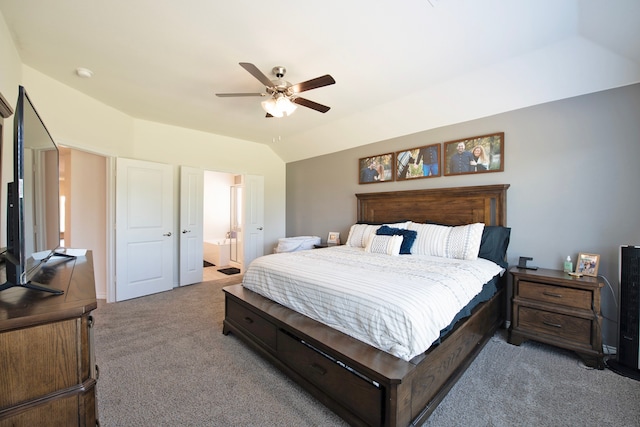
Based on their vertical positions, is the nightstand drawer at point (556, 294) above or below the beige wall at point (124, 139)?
below

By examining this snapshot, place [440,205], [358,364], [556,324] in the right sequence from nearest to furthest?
[358,364], [556,324], [440,205]

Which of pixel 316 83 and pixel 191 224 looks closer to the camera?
pixel 316 83

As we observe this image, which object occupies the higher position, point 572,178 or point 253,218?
point 572,178

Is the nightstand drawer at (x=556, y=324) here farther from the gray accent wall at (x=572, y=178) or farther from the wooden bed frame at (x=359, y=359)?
the gray accent wall at (x=572, y=178)

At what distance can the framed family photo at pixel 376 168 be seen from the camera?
165 inches

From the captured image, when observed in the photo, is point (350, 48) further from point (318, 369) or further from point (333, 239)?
point (333, 239)

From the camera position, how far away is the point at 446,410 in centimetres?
175

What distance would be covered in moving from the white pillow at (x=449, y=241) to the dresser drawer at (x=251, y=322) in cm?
193

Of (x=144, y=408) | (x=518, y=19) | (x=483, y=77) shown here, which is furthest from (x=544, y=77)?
(x=144, y=408)

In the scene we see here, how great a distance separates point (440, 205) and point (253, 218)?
140 inches

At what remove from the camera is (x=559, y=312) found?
238cm

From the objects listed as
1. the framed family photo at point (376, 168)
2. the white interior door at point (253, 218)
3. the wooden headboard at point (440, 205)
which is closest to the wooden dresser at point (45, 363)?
the wooden headboard at point (440, 205)

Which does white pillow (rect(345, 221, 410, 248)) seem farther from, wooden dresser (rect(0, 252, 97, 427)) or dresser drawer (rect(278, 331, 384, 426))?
wooden dresser (rect(0, 252, 97, 427))

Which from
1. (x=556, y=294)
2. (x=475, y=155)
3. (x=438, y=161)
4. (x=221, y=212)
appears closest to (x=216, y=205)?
(x=221, y=212)
